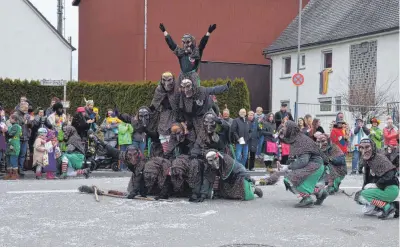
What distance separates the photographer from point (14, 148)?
44.2ft

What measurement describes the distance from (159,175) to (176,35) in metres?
20.4

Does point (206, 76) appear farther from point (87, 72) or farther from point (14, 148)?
point (14, 148)

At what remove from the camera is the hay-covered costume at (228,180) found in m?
10.2

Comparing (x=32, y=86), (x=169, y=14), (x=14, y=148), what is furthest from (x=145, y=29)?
(x=14, y=148)

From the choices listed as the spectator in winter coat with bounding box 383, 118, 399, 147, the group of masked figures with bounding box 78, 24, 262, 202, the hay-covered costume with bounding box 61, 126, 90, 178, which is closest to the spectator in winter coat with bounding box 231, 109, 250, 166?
the spectator in winter coat with bounding box 383, 118, 399, 147

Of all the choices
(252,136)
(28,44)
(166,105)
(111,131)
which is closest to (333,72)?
(252,136)

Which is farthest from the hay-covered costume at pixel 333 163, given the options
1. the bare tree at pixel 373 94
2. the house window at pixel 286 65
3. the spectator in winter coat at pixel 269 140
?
the house window at pixel 286 65

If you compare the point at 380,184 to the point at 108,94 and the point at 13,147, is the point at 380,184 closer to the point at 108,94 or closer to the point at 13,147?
the point at 13,147

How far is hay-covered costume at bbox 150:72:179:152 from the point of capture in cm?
1075

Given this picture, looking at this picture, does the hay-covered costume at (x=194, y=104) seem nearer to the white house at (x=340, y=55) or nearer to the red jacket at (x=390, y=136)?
the red jacket at (x=390, y=136)

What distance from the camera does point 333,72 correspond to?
29.7 m

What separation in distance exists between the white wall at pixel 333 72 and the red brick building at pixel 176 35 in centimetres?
128

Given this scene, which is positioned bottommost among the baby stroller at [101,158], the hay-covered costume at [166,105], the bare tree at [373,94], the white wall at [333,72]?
the baby stroller at [101,158]

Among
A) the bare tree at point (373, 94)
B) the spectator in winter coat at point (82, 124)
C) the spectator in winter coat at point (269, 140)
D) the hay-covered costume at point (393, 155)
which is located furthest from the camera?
the bare tree at point (373, 94)
